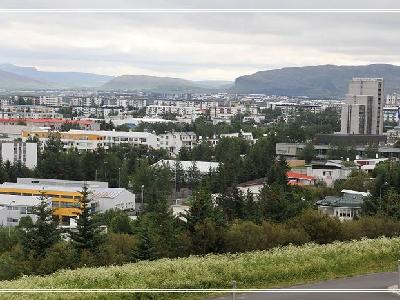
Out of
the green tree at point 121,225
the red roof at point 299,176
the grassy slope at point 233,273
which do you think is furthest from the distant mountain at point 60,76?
the red roof at point 299,176

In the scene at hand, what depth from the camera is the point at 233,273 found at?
91.7 inches

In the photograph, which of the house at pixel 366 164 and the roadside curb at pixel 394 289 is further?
the house at pixel 366 164

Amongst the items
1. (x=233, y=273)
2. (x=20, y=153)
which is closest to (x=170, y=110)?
(x=20, y=153)

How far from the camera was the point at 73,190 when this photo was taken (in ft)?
34.5

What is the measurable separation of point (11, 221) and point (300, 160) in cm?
814

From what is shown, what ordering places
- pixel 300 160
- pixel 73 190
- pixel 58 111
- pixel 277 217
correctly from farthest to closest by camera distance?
1. pixel 58 111
2. pixel 300 160
3. pixel 73 190
4. pixel 277 217

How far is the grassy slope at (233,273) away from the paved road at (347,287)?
6 cm

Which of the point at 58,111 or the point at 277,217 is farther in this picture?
the point at 58,111

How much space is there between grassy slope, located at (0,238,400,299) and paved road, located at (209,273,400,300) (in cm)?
6

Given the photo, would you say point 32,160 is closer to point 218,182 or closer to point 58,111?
point 218,182

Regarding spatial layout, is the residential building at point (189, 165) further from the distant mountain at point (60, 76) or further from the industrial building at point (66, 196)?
the distant mountain at point (60, 76)

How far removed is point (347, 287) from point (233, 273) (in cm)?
34

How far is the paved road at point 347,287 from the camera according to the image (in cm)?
202

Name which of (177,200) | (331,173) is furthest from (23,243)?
(331,173)
